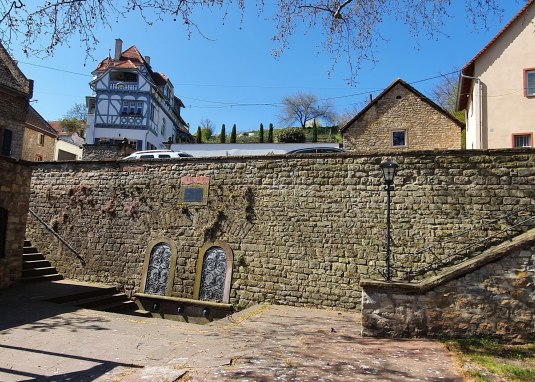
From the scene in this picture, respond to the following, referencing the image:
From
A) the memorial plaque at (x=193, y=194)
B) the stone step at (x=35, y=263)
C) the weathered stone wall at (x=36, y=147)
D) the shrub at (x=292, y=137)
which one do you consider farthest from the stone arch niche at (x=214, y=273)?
the shrub at (x=292, y=137)

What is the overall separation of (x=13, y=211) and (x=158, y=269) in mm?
3974

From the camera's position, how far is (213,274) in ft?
34.7

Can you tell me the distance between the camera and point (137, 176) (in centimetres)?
1187

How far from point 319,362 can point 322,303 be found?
459cm

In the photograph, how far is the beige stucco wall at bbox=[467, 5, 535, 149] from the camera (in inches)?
601

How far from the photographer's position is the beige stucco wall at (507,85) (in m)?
15.3

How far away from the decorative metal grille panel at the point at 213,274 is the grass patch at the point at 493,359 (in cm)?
597

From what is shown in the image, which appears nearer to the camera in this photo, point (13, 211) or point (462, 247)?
point (462, 247)

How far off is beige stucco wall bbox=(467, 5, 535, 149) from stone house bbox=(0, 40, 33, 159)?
73.8 feet

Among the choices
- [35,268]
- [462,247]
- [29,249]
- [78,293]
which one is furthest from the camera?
[29,249]

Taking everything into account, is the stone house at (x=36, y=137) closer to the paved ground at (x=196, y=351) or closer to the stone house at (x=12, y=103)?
the stone house at (x=12, y=103)

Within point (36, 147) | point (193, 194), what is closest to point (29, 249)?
point (193, 194)

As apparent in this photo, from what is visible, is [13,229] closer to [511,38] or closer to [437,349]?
[437,349]

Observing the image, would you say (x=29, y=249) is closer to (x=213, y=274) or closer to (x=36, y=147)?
(x=213, y=274)
